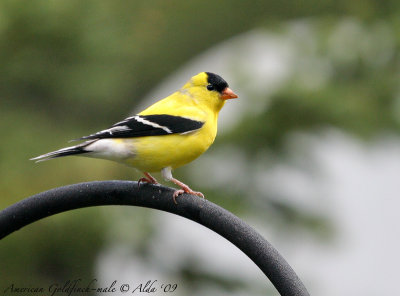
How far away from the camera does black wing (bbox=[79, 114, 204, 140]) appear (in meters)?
3.34

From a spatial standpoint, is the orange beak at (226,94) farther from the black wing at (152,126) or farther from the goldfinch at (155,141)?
the black wing at (152,126)

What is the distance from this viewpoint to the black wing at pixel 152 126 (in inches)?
131

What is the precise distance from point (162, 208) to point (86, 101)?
446cm

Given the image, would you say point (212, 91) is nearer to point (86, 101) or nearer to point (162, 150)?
point (162, 150)

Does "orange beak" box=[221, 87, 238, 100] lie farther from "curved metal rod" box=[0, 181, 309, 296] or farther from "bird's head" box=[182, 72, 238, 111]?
"curved metal rod" box=[0, 181, 309, 296]

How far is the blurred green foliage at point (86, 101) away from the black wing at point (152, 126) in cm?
241

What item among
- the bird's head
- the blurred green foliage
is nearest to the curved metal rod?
the bird's head

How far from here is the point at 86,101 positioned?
23.3ft

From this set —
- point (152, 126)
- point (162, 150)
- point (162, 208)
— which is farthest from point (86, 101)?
point (162, 208)

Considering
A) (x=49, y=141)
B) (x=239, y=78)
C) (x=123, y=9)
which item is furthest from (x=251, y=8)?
(x=49, y=141)

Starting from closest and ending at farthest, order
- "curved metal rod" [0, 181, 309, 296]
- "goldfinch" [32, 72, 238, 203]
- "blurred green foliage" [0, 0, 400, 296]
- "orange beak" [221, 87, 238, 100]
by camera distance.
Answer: "curved metal rod" [0, 181, 309, 296] → "goldfinch" [32, 72, 238, 203] → "orange beak" [221, 87, 238, 100] → "blurred green foliage" [0, 0, 400, 296]

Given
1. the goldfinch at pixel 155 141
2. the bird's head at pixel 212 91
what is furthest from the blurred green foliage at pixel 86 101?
the goldfinch at pixel 155 141

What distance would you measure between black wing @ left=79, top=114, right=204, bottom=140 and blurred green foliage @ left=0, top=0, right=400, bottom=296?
7.90 ft

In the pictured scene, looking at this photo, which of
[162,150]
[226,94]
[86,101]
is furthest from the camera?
[86,101]
